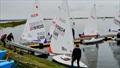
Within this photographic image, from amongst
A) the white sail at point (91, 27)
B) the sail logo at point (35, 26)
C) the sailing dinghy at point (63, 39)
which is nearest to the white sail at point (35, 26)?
the sail logo at point (35, 26)

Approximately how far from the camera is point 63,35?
95.7 feet

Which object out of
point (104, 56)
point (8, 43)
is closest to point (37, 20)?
point (8, 43)

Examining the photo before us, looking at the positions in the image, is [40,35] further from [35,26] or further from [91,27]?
[91,27]

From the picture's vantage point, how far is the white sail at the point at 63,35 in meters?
28.7

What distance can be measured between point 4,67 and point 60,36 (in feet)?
33.1

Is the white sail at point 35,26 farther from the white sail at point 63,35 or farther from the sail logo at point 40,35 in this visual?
the white sail at point 63,35

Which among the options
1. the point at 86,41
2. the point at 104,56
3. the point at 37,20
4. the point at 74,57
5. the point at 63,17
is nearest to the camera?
the point at 74,57

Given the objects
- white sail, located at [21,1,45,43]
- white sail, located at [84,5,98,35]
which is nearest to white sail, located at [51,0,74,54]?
white sail, located at [21,1,45,43]

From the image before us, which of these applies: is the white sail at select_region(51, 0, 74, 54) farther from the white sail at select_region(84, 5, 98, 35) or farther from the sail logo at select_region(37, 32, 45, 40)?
the white sail at select_region(84, 5, 98, 35)

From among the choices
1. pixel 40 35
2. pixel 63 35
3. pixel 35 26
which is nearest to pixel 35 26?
pixel 35 26

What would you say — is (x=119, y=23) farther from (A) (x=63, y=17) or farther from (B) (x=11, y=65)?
(B) (x=11, y=65)

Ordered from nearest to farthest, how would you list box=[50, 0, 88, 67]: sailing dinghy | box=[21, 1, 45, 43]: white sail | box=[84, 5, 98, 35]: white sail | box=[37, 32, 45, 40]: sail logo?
box=[50, 0, 88, 67]: sailing dinghy → box=[21, 1, 45, 43]: white sail → box=[37, 32, 45, 40]: sail logo → box=[84, 5, 98, 35]: white sail

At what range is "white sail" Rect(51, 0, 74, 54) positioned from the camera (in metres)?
28.7

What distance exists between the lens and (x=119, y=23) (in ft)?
190
